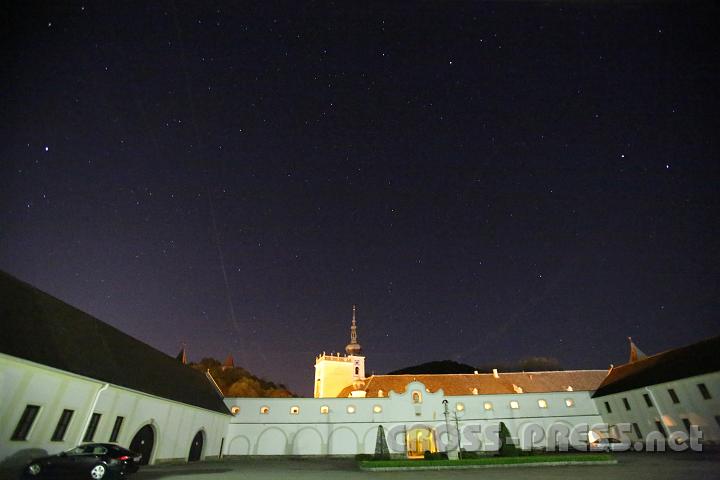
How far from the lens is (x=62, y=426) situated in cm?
2023

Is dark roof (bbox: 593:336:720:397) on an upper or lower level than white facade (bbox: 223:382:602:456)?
upper

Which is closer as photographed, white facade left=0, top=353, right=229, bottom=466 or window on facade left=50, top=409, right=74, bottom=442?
white facade left=0, top=353, right=229, bottom=466

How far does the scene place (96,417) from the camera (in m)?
22.7

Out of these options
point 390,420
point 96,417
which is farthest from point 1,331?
point 390,420

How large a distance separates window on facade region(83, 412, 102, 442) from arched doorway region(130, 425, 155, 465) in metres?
4.55

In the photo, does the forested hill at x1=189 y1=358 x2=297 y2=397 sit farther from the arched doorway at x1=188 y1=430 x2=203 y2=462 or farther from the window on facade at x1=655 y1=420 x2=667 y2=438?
the window on facade at x1=655 y1=420 x2=667 y2=438

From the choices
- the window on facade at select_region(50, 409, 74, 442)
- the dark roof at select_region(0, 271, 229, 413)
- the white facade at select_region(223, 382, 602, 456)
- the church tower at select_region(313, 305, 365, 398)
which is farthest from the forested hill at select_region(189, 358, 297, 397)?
the window on facade at select_region(50, 409, 74, 442)

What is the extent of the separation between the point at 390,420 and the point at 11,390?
3693cm

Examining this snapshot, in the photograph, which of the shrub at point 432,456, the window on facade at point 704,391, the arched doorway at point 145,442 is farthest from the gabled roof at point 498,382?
the arched doorway at point 145,442

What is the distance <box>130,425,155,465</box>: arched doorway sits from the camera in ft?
87.9

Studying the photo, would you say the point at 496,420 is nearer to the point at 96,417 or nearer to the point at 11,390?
the point at 96,417

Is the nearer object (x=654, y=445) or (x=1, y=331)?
(x=1, y=331)

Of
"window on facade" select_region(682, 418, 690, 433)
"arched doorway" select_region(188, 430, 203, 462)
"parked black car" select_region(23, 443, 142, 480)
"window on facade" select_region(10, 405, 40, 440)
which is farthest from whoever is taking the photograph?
"arched doorway" select_region(188, 430, 203, 462)

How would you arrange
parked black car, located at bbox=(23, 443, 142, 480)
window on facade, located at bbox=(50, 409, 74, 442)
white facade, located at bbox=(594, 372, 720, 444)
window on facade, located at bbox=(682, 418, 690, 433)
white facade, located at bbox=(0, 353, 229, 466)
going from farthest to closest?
1. window on facade, located at bbox=(682, 418, 690, 433)
2. white facade, located at bbox=(594, 372, 720, 444)
3. window on facade, located at bbox=(50, 409, 74, 442)
4. white facade, located at bbox=(0, 353, 229, 466)
5. parked black car, located at bbox=(23, 443, 142, 480)
